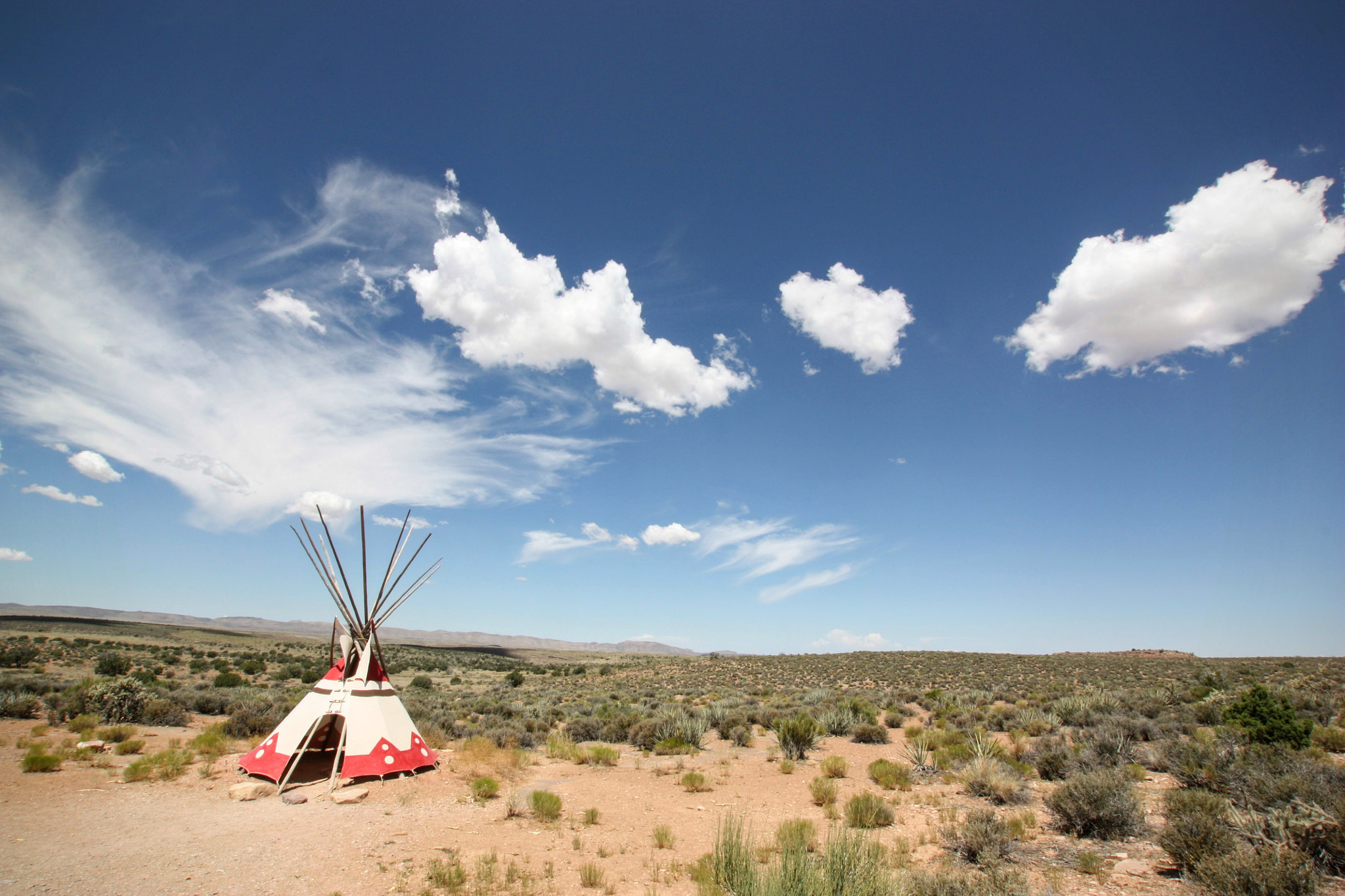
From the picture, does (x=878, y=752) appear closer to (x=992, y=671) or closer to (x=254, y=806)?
(x=254, y=806)

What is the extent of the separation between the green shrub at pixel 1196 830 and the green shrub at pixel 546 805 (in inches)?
341

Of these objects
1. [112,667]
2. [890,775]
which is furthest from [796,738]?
[112,667]

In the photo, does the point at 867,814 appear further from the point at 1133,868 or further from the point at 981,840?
the point at 1133,868

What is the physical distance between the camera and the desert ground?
712 centimetres

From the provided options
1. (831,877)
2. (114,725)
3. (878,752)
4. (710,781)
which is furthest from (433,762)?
(878,752)

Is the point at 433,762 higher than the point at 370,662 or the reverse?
the reverse

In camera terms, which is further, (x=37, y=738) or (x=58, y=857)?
(x=37, y=738)

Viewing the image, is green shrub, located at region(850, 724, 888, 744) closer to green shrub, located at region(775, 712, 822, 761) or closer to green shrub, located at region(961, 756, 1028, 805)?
green shrub, located at region(775, 712, 822, 761)

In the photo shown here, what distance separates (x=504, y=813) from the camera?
33.0ft

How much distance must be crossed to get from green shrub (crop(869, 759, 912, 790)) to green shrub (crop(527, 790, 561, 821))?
682cm

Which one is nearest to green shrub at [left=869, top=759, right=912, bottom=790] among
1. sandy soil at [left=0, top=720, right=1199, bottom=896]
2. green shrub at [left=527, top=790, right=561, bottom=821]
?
sandy soil at [left=0, top=720, right=1199, bottom=896]

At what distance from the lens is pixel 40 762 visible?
430 inches

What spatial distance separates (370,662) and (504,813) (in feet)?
16.0

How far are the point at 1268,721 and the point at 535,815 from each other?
16.2 m
